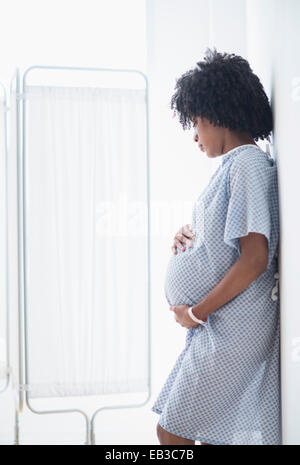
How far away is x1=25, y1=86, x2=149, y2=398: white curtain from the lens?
1.80 m

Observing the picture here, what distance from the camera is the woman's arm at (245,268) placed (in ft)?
3.67

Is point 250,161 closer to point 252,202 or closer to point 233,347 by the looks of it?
point 252,202

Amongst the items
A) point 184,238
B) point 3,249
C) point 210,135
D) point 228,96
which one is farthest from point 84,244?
point 228,96

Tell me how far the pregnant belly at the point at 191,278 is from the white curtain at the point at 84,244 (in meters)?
0.62

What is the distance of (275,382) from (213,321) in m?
0.20

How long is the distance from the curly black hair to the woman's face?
0.02 meters

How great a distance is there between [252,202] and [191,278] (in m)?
0.25

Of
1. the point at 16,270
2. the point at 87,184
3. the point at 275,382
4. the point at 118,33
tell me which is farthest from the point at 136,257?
the point at 118,33

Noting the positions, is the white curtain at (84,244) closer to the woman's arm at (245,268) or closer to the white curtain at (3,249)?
the white curtain at (3,249)

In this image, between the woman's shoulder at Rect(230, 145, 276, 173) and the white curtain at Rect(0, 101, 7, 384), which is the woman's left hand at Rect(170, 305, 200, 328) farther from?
the white curtain at Rect(0, 101, 7, 384)

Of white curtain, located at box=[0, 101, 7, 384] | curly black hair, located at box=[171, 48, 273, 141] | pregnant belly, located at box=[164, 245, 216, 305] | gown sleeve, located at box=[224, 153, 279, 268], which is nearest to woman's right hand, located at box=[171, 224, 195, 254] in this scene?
pregnant belly, located at box=[164, 245, 216, 305]

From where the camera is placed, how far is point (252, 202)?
3.66 feet

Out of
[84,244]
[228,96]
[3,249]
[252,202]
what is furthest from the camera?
[3,249]

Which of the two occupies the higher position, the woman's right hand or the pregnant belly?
the woman's right hand
